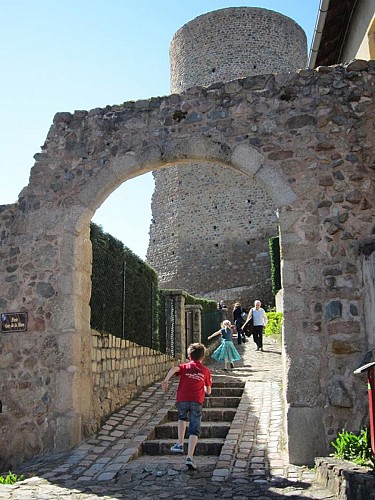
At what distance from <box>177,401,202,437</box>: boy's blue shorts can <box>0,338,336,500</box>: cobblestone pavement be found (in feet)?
1.34

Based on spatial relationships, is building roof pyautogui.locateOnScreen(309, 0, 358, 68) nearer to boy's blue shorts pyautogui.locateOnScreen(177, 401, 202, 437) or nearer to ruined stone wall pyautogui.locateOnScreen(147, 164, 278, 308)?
boy's blue shorts pyautogui.locateOnScreen(177, 401, 202, 437)

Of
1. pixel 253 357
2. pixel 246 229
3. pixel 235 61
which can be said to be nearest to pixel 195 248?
pixel 246 229

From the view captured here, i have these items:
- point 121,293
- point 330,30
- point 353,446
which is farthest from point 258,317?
point 353,446

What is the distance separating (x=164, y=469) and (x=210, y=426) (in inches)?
59.2

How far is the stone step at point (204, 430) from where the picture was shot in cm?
745

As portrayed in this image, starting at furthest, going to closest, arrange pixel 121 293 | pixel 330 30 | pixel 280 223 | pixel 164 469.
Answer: pixel 330 30, pixel 121 293, pixel 280 223, pixel 164 469

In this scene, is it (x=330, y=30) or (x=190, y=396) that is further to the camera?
(x=330, y=30)

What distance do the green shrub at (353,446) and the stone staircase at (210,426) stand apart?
155 cm

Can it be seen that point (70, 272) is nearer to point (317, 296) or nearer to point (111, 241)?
point (111, 241)

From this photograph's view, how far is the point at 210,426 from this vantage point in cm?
752

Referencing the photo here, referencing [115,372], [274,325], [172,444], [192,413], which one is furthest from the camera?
[274,325]

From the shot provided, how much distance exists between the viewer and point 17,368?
745 cm

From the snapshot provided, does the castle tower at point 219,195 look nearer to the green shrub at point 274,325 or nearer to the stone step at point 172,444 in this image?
the green shrub at point 274,325

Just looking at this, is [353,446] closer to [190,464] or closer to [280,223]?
[190,464]
